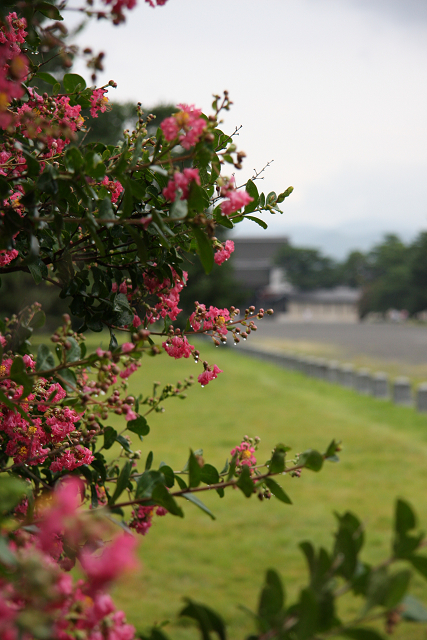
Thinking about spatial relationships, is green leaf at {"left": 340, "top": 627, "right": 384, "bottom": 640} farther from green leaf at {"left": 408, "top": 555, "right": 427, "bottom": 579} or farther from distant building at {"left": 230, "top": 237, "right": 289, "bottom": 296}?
distant building at {"left": 230, "top": 237, "right": 289, "bottom": 296}

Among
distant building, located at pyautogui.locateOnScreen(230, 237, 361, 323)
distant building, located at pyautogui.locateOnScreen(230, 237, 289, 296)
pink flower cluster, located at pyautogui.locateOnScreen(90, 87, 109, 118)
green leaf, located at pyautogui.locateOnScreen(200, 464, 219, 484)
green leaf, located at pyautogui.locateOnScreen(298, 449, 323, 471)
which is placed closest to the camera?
green leaf, located at pyautogui.locateOnScreen(298, 449, 323, 471)

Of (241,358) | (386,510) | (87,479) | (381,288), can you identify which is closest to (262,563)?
(386,510)

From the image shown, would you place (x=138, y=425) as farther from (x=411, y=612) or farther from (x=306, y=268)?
(x=306, y=268)

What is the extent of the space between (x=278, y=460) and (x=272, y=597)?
405mm

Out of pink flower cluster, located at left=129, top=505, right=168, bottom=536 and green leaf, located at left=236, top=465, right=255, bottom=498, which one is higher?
green leaf, located at left=236, top=465, right=255, bottom=498

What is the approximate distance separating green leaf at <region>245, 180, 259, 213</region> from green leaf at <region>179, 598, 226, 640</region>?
0.98m

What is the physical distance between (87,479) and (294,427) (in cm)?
708

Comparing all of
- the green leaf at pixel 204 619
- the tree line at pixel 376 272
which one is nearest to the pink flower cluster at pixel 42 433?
the green leaf at pixel 204 619

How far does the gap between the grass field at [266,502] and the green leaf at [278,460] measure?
24.7 inches

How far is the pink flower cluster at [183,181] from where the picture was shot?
1.08m

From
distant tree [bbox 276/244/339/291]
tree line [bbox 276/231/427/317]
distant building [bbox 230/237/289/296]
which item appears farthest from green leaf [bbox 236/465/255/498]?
distant tree [bbox 276/244/339/291]

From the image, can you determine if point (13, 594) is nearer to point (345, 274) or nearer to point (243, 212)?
point (243, 212)

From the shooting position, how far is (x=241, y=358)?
64.3 ft

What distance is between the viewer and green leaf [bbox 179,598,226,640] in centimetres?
77
